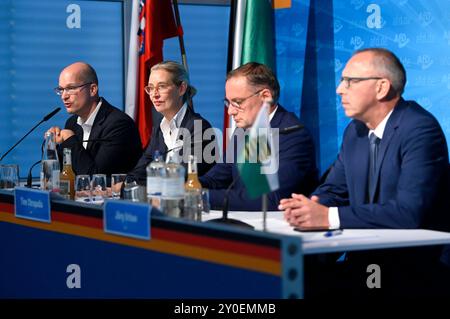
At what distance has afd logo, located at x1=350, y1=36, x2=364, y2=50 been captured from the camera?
206 inches

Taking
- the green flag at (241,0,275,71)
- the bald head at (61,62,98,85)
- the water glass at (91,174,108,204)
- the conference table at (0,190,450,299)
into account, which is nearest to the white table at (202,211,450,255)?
the conference table at (0,190,450,299)

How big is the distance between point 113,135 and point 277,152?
1.38 meters

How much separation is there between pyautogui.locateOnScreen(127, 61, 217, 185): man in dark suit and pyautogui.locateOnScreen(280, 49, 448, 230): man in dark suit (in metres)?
1.21

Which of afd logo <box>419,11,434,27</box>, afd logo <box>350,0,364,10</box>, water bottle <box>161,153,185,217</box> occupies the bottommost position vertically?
water bottle <box>161,153,185,217</box>

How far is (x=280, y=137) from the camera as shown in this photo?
378cm

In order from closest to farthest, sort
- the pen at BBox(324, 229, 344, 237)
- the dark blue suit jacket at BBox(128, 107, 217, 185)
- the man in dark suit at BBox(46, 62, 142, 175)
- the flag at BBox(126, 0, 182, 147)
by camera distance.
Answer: the pen at BBox(324, 229, 344, 237) < the dark blue suit jacket at BBox(128, 107, 217, 185) < the man in dark suit at BBox(46, 62, 142, 175) < the flag at BBox(126, 0, 182, 147)

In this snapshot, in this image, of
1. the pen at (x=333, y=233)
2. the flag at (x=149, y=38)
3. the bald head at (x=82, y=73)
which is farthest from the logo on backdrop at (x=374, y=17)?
the pen at (x=333, y=233)

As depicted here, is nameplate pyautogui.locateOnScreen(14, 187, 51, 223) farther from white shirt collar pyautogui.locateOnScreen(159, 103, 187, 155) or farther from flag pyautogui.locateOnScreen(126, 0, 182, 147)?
flag pyautogui.locateOnScreen(126, 0, 182, 147)

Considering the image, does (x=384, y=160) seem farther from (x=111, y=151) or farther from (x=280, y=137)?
(x=111, y=151)

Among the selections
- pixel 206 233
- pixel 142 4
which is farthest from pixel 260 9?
pixel 206 233

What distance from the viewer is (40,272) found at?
341 cm

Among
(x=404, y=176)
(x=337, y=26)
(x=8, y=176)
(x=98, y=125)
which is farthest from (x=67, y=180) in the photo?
(x=337, y=26)

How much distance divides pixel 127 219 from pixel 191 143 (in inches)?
64.4

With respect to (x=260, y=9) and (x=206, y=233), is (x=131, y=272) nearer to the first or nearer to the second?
(x=206, y=233)
